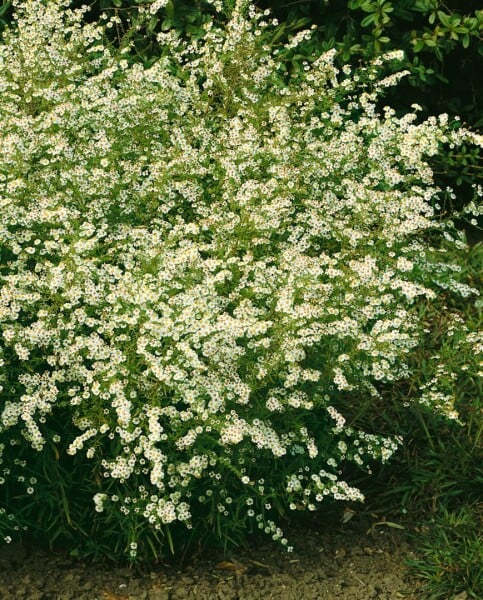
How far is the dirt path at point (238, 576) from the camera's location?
3.38 meters

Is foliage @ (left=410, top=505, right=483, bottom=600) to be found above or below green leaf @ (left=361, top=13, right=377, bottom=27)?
below

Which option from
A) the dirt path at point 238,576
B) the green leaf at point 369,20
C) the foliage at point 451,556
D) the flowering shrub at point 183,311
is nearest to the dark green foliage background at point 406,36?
the green leaf at point 369,20

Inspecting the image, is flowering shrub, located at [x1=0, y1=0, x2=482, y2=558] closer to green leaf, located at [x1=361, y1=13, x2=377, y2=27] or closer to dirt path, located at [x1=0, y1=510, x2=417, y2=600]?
dirt path, located at [x1=0, y1=510, x2=417, y2=600]

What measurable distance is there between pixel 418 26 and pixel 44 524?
3983 millimetres

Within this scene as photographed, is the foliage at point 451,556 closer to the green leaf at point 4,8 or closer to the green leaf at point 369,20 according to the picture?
the green leaf at point 369,20

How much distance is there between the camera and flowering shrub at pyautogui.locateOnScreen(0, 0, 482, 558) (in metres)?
3.16

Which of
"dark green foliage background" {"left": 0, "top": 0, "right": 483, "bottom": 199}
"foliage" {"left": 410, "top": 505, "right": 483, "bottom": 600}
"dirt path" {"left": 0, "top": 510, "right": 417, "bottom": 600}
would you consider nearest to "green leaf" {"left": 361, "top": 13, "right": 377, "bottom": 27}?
"dark green foliage background" {"left": 0, "top": 0, "right": 483, "bottom": 199}

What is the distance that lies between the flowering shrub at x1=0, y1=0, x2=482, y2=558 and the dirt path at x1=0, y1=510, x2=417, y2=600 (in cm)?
13

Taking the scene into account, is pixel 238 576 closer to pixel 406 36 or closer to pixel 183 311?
pixel 183 311

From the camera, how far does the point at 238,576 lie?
349cm

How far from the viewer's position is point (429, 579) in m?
3.50

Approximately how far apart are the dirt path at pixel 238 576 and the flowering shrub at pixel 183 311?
0.13 metres

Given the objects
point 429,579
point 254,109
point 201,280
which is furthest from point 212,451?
point 254,109

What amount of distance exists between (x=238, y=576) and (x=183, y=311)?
112 cm
